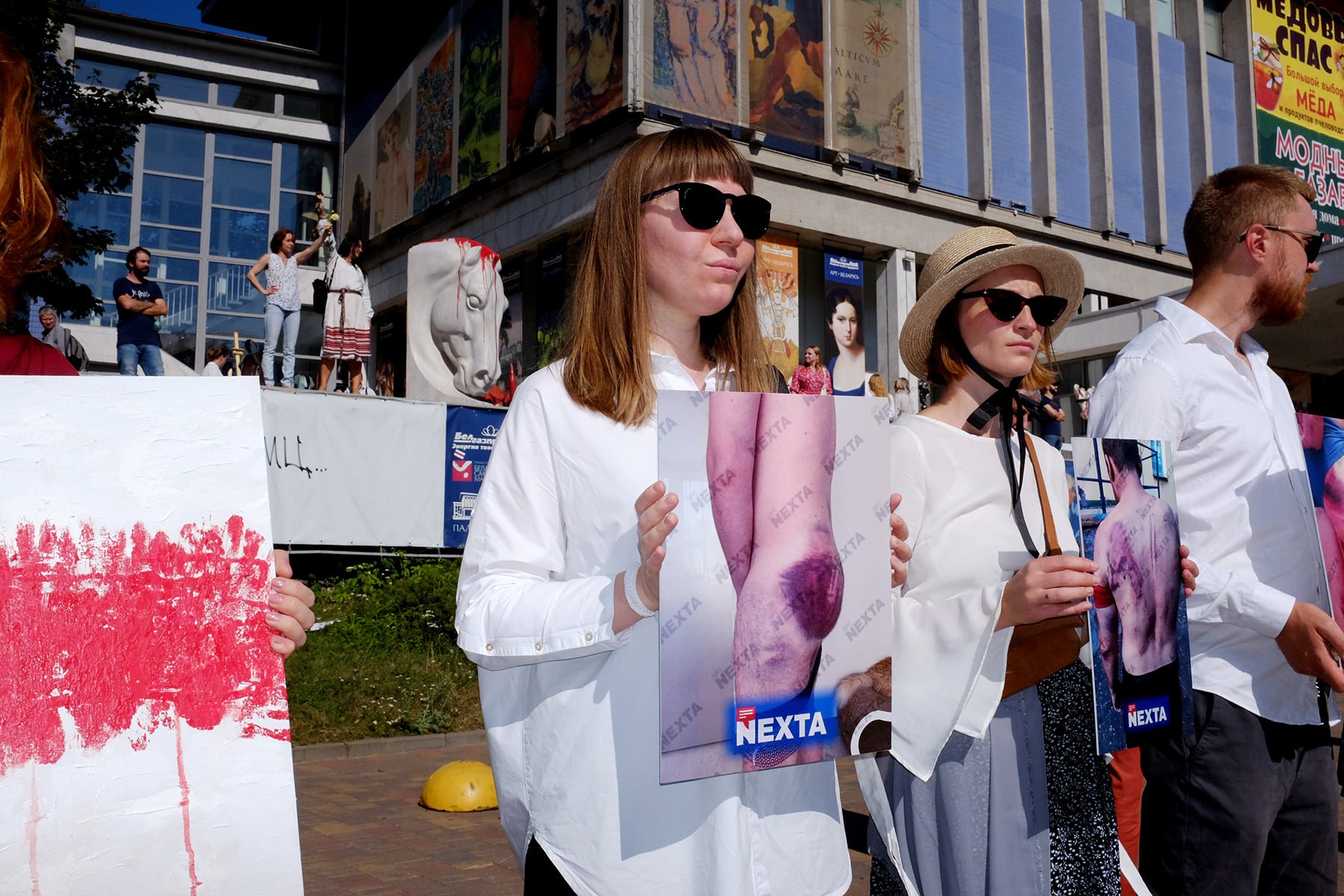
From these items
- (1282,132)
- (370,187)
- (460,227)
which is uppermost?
(1282,132)

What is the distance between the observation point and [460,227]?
3080 cm

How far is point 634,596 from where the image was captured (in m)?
1.72

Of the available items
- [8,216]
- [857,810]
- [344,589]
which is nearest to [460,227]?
[344,589]

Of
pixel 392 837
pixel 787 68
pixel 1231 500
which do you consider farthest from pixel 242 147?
pixel 1231 500

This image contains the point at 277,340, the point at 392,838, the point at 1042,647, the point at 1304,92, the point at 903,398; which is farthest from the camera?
the point at 1304,92

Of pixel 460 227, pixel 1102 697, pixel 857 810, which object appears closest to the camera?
pixel 1102 697

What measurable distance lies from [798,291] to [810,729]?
1055 inches

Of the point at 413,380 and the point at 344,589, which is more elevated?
the point at 413,380

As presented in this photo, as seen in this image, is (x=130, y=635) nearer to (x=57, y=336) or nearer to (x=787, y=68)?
(x=57, y=336)

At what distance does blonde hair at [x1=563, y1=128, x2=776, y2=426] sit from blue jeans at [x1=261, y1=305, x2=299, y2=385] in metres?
13.5

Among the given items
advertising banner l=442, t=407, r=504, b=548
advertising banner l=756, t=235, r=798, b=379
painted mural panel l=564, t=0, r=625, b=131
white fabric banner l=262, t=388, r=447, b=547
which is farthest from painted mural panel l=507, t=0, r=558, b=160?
white fabric banner l=262, t=388, r=447, b=547

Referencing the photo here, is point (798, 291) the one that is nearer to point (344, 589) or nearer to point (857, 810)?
point (344, 589)

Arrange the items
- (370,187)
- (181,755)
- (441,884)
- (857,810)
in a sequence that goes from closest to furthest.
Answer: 1. (181,755)
2. (441,884)
3. (857,810)
4. (370,187)

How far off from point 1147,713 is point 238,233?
→ 1431 inches
